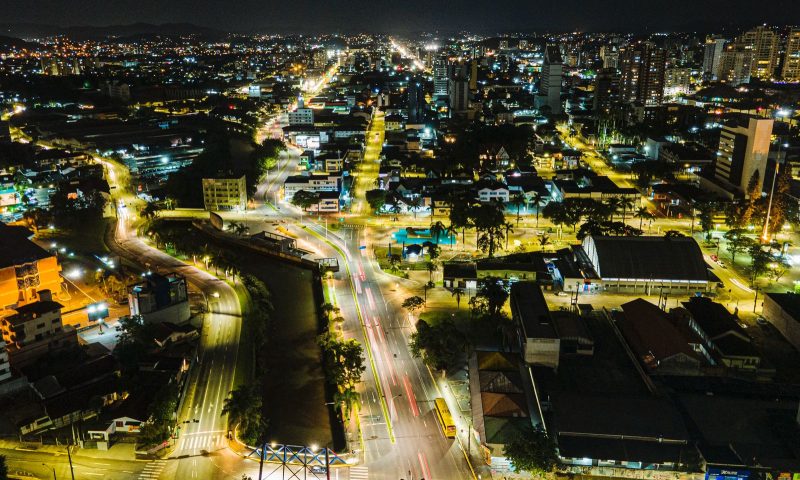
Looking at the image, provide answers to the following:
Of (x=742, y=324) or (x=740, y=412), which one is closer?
(x=740, y=412)

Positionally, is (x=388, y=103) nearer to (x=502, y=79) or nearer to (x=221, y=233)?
(x=502, y=79)

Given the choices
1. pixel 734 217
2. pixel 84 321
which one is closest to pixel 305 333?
pixel 84 321

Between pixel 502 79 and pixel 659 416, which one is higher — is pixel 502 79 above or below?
above

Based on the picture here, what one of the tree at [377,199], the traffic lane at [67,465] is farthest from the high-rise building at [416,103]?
the traffic lane at [67,465]

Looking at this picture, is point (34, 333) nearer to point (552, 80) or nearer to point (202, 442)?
point (202, 442)

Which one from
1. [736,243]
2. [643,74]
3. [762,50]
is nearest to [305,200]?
[736,243]
